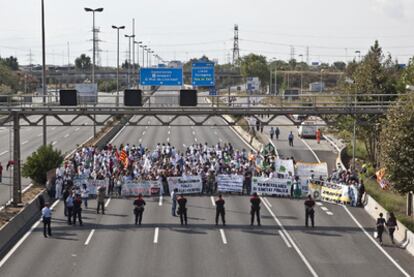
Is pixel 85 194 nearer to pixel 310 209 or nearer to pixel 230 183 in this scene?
pixel 230 183

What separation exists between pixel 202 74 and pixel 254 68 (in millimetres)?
87451

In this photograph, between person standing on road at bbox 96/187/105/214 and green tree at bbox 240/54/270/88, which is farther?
green tree at bbox 240/54/270/88

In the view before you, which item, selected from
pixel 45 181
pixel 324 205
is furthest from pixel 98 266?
pixel 45 181

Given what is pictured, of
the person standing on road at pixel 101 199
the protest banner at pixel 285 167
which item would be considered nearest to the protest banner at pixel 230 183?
the protest banner at pixel 285 167

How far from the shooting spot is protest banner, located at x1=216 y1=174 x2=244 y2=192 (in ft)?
121

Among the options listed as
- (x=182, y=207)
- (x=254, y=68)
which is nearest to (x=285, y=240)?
(x=182, y=207)

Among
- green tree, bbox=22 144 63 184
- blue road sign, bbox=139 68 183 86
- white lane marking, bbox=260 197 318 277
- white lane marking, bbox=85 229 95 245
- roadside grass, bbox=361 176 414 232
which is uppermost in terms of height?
blue road sign, bbox=139 68 183 86

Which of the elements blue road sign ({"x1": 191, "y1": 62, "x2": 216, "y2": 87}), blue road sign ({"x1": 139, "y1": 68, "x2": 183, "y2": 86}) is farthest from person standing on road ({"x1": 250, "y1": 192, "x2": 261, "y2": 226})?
blue road sign ({"x1": 191, "y1": 62, "x2": 216, "y2": 87})

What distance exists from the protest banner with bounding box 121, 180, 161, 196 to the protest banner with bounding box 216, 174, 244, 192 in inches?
129

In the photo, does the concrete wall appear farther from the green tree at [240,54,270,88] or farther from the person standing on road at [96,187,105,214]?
the green tree at [240,54,270,88]

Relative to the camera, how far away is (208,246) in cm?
2569

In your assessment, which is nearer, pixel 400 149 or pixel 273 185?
pixel 400 149

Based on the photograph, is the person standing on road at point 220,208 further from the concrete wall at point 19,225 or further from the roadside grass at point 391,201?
the roadside grass at point 391,201

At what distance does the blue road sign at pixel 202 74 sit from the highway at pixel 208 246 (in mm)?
19798
